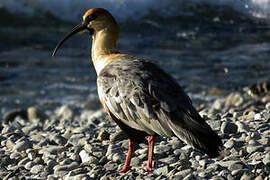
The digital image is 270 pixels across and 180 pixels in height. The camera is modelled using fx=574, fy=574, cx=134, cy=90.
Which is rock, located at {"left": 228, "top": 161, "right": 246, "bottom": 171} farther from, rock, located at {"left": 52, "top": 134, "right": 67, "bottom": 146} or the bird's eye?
the bird's eye

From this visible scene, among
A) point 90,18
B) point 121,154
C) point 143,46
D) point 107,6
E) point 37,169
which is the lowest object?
point 37,169

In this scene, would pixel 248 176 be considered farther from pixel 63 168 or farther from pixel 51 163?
A: pixel 51 163

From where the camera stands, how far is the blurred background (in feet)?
50.5

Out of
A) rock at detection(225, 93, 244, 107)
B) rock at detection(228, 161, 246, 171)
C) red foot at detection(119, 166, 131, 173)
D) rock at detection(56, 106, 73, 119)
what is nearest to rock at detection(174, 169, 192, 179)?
rock at detection(228, 161, 246, 171)

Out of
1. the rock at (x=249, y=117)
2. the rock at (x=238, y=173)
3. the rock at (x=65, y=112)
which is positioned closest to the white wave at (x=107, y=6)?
the rock at (x=65, y=112)

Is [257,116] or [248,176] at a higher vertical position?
[257,116]

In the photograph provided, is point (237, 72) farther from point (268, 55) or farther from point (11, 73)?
point (11, 73)

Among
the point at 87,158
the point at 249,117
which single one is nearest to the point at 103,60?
the point at 87,158

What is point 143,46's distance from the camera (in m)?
18.4

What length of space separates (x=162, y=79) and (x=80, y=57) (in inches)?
469

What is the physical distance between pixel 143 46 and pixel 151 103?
1252 cm

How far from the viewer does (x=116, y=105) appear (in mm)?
6234

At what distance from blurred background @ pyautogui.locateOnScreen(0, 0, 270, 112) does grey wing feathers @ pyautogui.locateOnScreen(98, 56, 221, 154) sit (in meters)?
7.70

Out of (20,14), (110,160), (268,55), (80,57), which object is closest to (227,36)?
(268,55)
